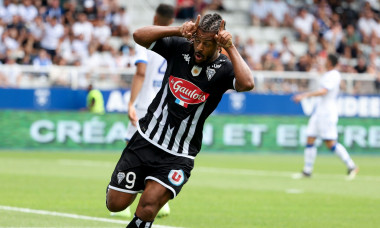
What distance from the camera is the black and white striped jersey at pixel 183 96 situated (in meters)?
7.46

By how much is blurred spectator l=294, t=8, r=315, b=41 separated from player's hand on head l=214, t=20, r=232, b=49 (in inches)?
1060

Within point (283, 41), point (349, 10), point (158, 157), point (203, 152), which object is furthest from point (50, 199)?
point (349, 10)

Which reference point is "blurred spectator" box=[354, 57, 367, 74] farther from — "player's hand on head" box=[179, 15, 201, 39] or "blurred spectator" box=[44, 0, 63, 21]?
"player's hand on head" box=[179, 15, 201, 39]

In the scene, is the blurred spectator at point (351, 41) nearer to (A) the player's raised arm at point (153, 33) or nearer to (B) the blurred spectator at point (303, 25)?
(B) the blurred spectator at point (303, 25)

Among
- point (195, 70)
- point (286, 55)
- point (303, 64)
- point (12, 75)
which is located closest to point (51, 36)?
point (12, 75)

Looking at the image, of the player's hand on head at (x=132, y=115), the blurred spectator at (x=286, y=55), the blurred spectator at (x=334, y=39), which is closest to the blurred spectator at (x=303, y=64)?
the blurred spectator at (x=286, y=55)

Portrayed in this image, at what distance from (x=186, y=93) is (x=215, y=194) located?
694cm

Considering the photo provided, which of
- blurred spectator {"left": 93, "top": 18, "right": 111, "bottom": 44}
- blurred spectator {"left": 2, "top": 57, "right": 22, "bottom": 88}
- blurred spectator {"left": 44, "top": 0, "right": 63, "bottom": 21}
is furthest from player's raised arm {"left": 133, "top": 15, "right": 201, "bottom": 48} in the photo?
blurred spectator {"left": 93, "top": 18, "right": 111, "bottom": 44}

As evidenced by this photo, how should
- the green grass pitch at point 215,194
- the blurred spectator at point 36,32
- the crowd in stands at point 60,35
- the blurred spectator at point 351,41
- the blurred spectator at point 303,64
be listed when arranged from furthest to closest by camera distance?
the blurred spectator at point 351,41 → the blurred spectator at point 303,64 → the blurred spectator at point 36,32 → the crowd in stands at point 60,35 → the green grass pitch at point 215,194

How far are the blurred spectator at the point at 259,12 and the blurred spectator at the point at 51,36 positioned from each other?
391 inches

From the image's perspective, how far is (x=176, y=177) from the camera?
7465 mm

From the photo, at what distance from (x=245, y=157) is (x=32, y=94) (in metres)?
7.07

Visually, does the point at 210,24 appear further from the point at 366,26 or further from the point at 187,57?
the point at 366,26

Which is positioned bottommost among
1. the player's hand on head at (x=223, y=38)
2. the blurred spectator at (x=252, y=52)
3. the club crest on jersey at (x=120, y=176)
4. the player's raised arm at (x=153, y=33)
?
the blurred spectator at (x=252, y=52)
